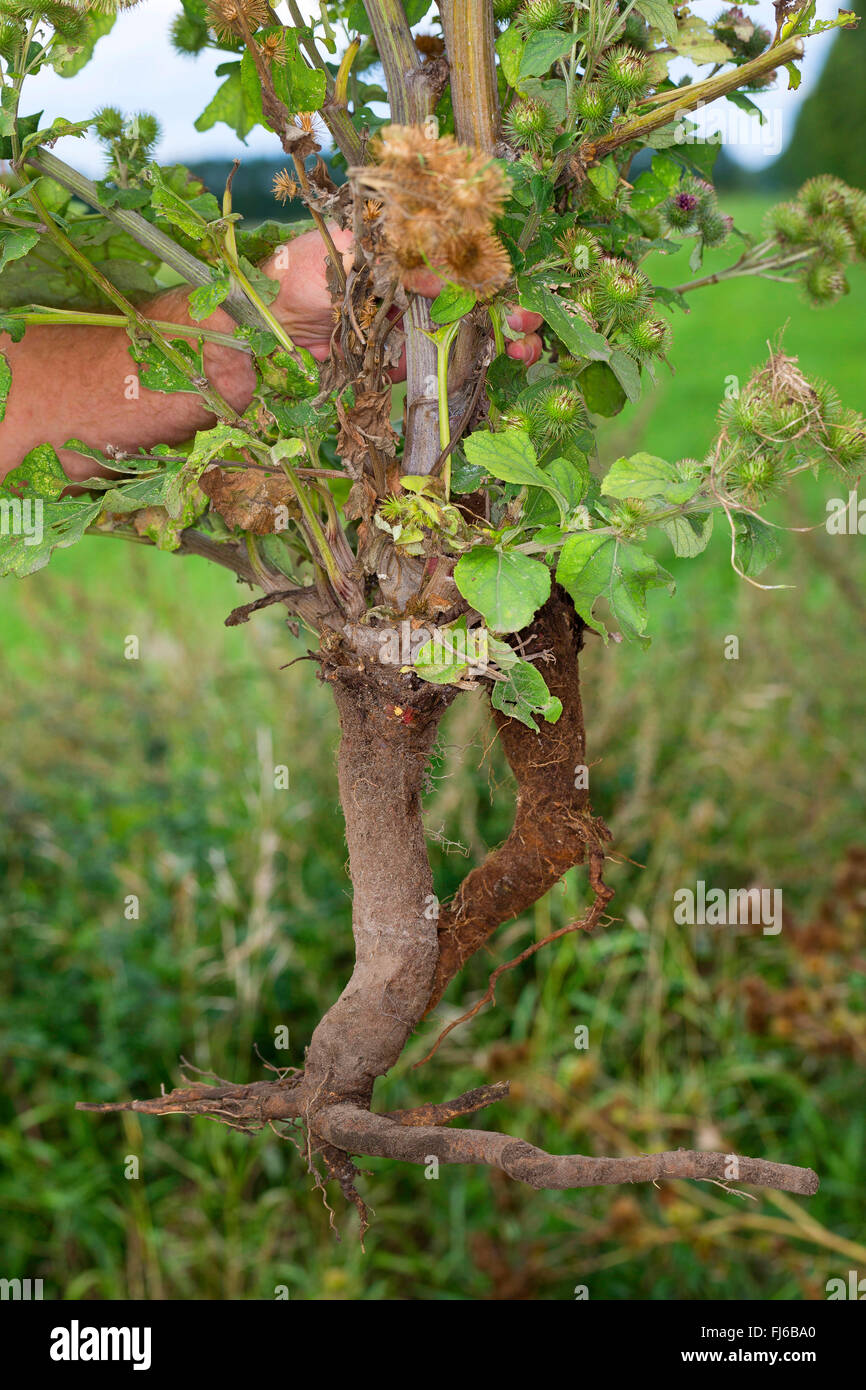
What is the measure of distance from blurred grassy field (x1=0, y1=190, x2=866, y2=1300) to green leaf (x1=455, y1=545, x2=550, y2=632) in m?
0.66

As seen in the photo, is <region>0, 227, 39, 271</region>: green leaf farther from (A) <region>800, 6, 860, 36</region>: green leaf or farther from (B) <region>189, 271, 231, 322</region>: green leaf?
(A) <region>800, 6, 860, 36</region>: green leaf

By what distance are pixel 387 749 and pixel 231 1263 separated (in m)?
1.03

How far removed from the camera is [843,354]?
514 centimetres

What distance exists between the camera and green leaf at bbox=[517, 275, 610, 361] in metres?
0.59

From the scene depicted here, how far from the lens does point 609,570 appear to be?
1.93 feet

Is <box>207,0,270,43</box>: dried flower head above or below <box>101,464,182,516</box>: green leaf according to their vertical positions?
above

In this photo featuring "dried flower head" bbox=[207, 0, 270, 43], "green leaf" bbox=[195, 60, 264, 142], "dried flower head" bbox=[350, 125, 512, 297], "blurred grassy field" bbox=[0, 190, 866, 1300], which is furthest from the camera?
"blurred grassy field" bbox=[0, 190, 866, 1300]

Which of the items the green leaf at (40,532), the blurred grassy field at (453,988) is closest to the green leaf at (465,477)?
the green leaf at (40,532)

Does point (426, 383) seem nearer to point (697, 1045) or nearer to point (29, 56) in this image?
point (29, 56)

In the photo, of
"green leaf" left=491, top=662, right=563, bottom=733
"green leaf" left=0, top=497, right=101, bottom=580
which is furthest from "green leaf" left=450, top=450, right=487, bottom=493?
"green leaf" left=0, top=497, right=101, bottom=580

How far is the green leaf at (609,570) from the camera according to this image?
1.93ft

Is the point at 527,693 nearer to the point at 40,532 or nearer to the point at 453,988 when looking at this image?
the point at 40,532

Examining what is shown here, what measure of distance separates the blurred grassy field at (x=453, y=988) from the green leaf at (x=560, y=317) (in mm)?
701
